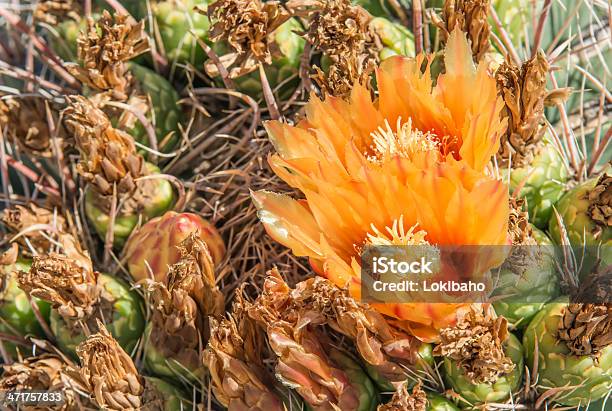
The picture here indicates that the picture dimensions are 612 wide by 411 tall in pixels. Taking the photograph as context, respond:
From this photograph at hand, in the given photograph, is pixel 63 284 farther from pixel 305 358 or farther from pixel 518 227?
pixel 518 227

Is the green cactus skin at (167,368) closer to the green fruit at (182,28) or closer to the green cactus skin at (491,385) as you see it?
the green cactus skin at (491,385)

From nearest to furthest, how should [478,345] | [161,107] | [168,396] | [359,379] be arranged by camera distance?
[478,345] < [359,379] < [168,396] < [161,107]

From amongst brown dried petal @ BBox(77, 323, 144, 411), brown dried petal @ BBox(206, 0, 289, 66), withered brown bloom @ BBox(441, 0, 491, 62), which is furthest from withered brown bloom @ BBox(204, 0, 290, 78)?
brown dried petal @ BBox(77, 323, 144, 411)

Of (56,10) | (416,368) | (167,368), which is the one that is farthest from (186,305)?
(56,10)

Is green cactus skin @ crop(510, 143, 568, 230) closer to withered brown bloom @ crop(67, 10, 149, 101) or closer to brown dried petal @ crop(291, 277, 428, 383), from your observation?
brown dried petal @ crop(291, 277, 428, 383)

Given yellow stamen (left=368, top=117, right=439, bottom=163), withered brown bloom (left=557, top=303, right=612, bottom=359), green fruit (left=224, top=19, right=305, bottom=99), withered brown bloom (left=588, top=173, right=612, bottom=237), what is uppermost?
green fruit (left=224, top=19, right=305, bottom=99)

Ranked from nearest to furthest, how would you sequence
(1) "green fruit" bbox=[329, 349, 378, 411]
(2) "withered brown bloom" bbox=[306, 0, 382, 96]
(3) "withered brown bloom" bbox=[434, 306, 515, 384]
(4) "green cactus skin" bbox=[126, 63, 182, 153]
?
(3) "withered brown bloom" bbox=[434, 306, 515, 384], (1) "green fruit" bbox=[329, 349, 378, 411], (2) "withered brown bloom" bbox=[306, 0, 382, 96], (4) "green cactus skin" bbox=[126, 63, 182, 153]
